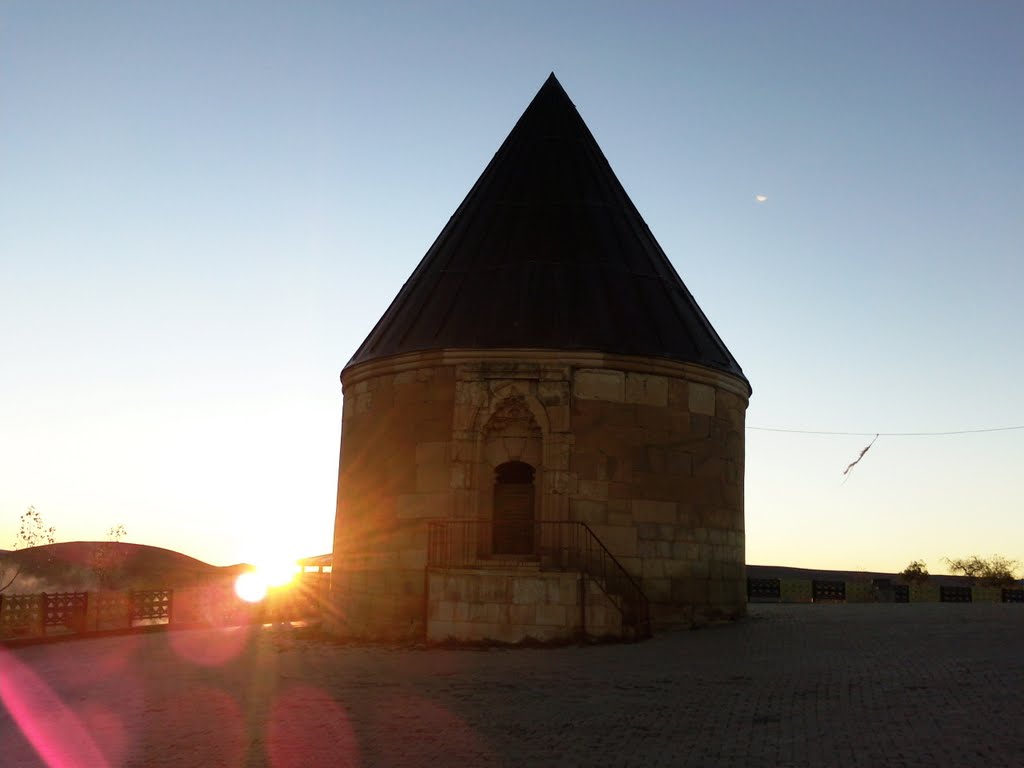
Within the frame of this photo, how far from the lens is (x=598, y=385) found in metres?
20.7

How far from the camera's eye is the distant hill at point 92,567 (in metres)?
57.4

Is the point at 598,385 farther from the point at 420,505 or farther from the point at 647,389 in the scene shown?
the point at 420,505

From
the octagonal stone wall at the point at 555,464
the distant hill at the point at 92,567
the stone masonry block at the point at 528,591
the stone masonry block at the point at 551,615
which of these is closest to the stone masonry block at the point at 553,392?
the octagonal stone wall at the point at 555,464

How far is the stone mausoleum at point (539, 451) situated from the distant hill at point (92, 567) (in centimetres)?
3695

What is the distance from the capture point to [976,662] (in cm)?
1434

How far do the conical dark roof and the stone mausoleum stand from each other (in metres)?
0.05

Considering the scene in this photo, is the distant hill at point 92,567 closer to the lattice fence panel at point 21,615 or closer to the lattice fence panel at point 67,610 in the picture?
the lattice fence panel at point 67,610

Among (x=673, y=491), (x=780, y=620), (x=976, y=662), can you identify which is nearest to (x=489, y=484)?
(x=673, y=491)

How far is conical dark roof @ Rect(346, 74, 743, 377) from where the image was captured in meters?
21.3

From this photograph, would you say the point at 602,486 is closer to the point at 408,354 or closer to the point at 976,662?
the point at 408,354

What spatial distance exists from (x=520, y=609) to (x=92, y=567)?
150ft

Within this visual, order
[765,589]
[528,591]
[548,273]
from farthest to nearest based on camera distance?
[765,589], [548,273], [528,591]

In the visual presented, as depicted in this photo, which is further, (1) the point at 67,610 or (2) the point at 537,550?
(1) the point at 67,610

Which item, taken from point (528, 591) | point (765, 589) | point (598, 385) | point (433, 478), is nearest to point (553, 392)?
point (598, 385)
